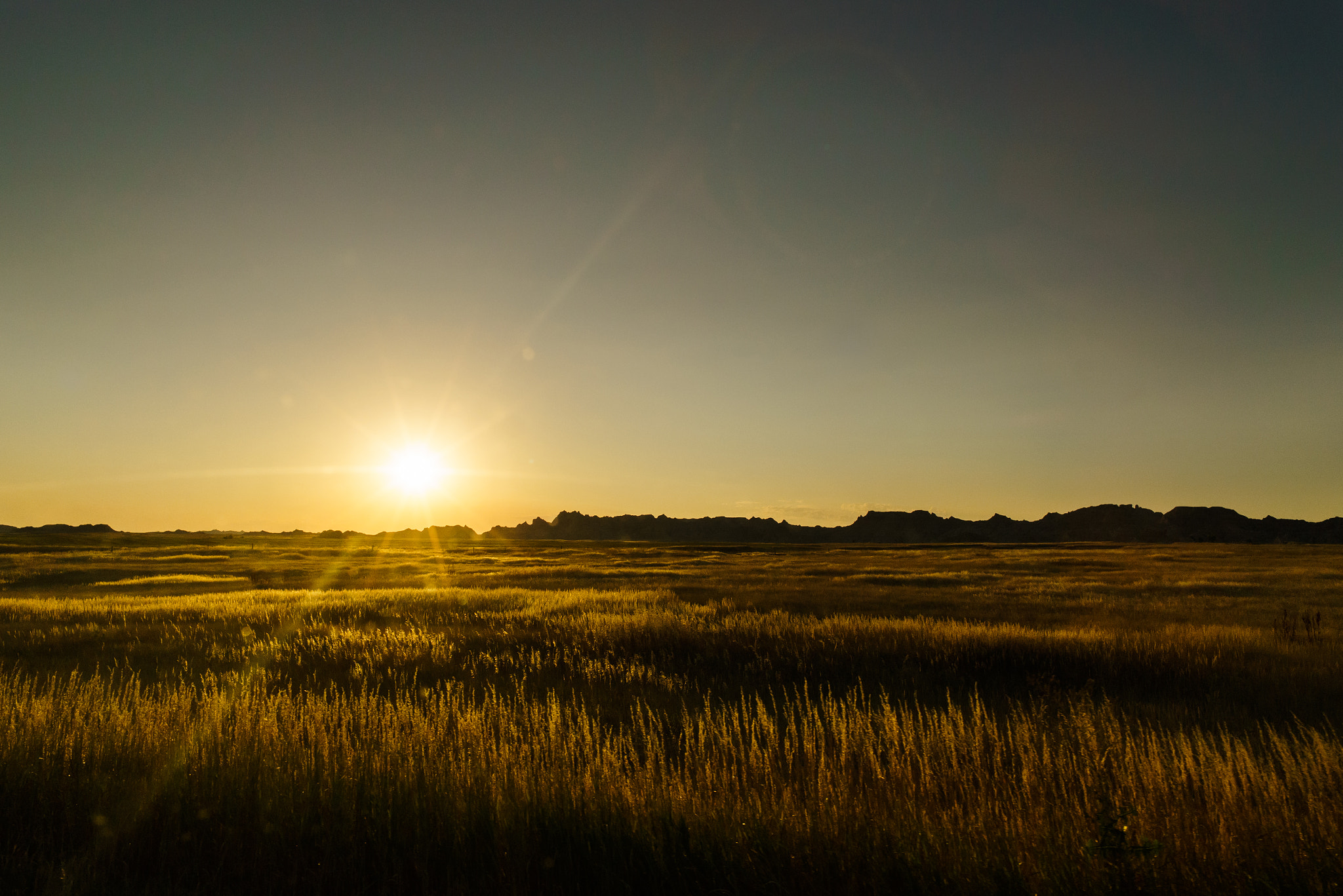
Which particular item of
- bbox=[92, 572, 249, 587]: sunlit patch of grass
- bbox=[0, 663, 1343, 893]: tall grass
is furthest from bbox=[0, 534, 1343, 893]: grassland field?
bbox=[92, 572, 249, 587]: sunlit patch of grass

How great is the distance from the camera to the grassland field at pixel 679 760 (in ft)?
13.4

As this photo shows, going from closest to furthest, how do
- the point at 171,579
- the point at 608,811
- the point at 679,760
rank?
the point at 608,811, the point at 679,760, the point at 171,579

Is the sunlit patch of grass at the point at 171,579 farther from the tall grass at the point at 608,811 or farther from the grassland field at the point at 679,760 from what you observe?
the tall grass at the point at 608,811

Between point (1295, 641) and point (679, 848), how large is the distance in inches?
659

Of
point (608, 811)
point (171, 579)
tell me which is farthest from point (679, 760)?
point (171, 579)

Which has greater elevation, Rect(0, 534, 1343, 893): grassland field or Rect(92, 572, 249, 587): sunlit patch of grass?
Rect(0, 534, 1343, 893): grassland field

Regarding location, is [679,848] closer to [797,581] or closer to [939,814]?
[939,814]

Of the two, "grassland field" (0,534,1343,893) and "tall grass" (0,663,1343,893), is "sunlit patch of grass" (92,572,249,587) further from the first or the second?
"tall grass" (0,663,1343,893)

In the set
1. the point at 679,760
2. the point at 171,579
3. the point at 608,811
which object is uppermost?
the point at 608,811


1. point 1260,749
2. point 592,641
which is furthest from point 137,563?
point 1260,749

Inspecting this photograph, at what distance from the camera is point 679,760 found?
6773mm

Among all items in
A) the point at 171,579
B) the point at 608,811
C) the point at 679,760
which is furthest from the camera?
the point at 171,579

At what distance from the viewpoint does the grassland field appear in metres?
4.07

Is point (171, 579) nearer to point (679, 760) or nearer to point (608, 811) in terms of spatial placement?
point (679, 760)
